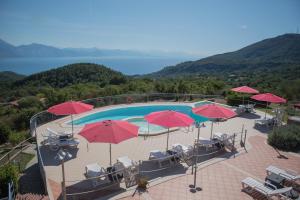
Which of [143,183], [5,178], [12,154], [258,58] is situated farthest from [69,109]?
[258,58]

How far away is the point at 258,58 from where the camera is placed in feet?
353

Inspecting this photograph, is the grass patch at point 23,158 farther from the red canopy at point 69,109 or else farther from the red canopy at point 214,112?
the red canopy at point 214,112

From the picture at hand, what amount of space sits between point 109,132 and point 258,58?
11525 cm

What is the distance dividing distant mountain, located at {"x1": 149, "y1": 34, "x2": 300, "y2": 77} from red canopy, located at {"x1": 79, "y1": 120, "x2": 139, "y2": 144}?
9226 cm

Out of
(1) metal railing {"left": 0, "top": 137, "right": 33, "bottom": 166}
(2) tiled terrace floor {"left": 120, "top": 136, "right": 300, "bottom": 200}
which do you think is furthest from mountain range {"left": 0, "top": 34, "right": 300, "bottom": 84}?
(1) metal railing {"left": 0, "top": 137, "right": 33, "bottom": 166}

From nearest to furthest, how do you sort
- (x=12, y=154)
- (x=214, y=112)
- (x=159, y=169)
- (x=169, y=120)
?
(x=159, y=169)
(x=169, y=120)
(x=214, y=112)
(x=12, y=154)

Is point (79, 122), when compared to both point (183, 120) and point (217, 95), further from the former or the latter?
point (217, 95)

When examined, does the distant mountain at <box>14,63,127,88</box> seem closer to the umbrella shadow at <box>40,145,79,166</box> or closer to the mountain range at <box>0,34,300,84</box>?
the mountain range at <box>0,34,300,84</box>

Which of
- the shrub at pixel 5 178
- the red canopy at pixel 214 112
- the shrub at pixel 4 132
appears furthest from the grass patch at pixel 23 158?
the red canopy at pixel 214 112

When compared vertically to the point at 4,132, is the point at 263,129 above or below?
above

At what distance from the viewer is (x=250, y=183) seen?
271 inches

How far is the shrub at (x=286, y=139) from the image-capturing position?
34.8ft

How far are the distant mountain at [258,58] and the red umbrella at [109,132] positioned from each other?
303 ft

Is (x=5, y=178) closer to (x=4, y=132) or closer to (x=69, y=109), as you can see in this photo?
(x=69, y=109)
